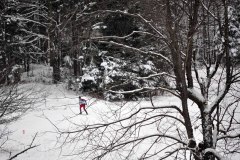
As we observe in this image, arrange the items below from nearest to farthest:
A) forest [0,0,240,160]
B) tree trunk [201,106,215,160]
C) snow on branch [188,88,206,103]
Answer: forest [0,0,240,160]
tree trunk [201,106,215,160]
snow on branch [188,88,206,103]

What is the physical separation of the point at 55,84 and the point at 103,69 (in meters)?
6.88

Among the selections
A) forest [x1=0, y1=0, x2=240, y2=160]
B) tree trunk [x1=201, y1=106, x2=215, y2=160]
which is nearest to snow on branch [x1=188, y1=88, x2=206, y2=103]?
forest [x1=0, y1=0, x2=240, y2=160]

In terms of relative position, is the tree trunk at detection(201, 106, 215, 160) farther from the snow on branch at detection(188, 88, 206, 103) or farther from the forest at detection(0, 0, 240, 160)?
the snow on branch at detection(188, 88, 206, 103)


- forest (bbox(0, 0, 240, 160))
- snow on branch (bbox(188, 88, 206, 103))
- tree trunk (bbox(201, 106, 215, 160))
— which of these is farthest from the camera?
snow on branch (bbox(188, 88, 206, 103))

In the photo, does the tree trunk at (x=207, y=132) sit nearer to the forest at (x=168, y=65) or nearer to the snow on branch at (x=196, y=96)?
the forest at (x=168, y=65)

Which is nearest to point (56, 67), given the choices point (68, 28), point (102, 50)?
point (102, 50)

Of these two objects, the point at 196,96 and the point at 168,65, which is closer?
the point at 196,96

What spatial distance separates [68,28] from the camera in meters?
8.66

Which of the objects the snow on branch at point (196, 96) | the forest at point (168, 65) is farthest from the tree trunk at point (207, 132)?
the snow on branch at point (196, 96)

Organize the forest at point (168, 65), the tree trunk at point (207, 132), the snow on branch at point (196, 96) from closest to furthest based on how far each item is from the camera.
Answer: the forest at point (168, 65)
the tree trunk at point (207, 132)
the snow on branch at point (196, 96)

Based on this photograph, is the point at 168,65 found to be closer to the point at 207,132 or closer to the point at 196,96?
the point at 196,96

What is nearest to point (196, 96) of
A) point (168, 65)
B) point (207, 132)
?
point (207, 132)

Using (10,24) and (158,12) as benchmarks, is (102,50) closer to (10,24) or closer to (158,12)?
(10,24)

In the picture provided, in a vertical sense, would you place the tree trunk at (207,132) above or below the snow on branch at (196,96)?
below
